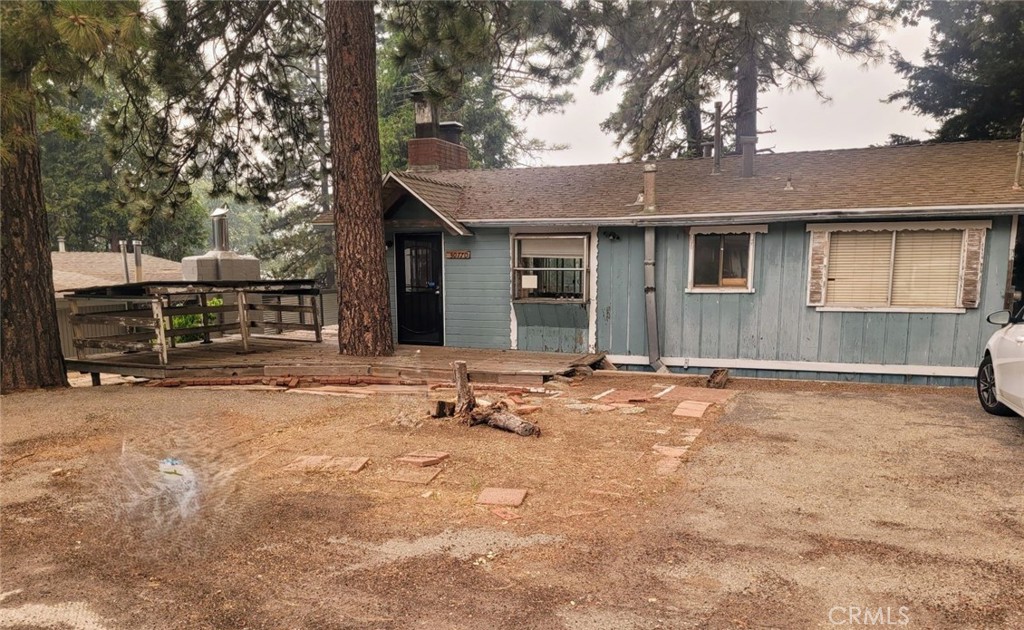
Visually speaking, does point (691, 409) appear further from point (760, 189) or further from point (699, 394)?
point (760, 189)

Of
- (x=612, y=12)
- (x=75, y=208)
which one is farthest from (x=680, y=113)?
(x=75, y=208)

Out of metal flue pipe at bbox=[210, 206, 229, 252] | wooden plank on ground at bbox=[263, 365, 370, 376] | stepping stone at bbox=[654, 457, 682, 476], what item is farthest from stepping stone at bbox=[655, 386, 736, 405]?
metal flue pipe at bbox=[210, 206, 229, 252]

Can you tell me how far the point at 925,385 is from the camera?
8.81m

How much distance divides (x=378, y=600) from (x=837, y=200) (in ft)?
29.5

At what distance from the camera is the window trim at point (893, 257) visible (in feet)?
28.0

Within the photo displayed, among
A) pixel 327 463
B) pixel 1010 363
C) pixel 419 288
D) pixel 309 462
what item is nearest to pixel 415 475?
pixel 327 463

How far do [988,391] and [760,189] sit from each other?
15.7 ft

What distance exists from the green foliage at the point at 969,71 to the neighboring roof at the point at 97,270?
75.9 ft

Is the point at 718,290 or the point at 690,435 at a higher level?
the point at 718,290

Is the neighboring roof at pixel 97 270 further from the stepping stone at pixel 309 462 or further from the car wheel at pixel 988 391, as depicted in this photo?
the car wheel at pixel 988 391

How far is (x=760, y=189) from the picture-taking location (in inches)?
394

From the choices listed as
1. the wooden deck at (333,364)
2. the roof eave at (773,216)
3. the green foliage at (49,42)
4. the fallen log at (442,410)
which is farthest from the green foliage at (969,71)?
the green foliage at (49,42)

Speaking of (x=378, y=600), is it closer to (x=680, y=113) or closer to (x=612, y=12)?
(x=612, y=12)

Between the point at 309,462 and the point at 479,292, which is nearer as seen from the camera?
the point at 309,462
